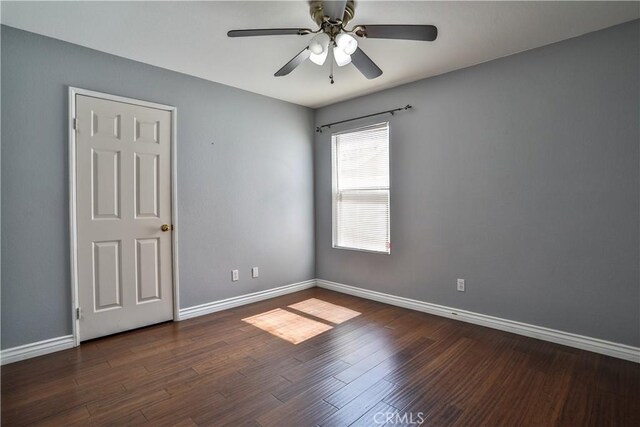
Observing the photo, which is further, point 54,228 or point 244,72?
point 244,72

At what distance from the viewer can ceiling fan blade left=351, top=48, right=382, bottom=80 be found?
7.14 feet

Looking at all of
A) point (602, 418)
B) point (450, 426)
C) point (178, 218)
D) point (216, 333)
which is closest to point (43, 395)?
point (216, 333)

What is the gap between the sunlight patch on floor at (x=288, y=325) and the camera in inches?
111

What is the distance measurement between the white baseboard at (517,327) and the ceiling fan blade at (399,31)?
246cm

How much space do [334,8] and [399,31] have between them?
0.41 metres

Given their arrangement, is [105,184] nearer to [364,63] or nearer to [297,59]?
[297,59]

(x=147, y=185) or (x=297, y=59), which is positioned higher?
(x=297, y=59)

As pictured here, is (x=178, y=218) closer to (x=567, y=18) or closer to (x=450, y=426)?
(x=450, y=426)

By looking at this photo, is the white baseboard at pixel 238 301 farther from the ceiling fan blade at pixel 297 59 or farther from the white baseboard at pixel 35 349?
the ceiling fan blade at pixel 297 59

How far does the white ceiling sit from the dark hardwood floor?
96.5 inches

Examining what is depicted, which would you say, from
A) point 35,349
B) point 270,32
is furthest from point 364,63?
point 35,349

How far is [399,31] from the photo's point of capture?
1918mm

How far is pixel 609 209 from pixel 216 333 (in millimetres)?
3326

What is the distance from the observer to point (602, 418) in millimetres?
1711
